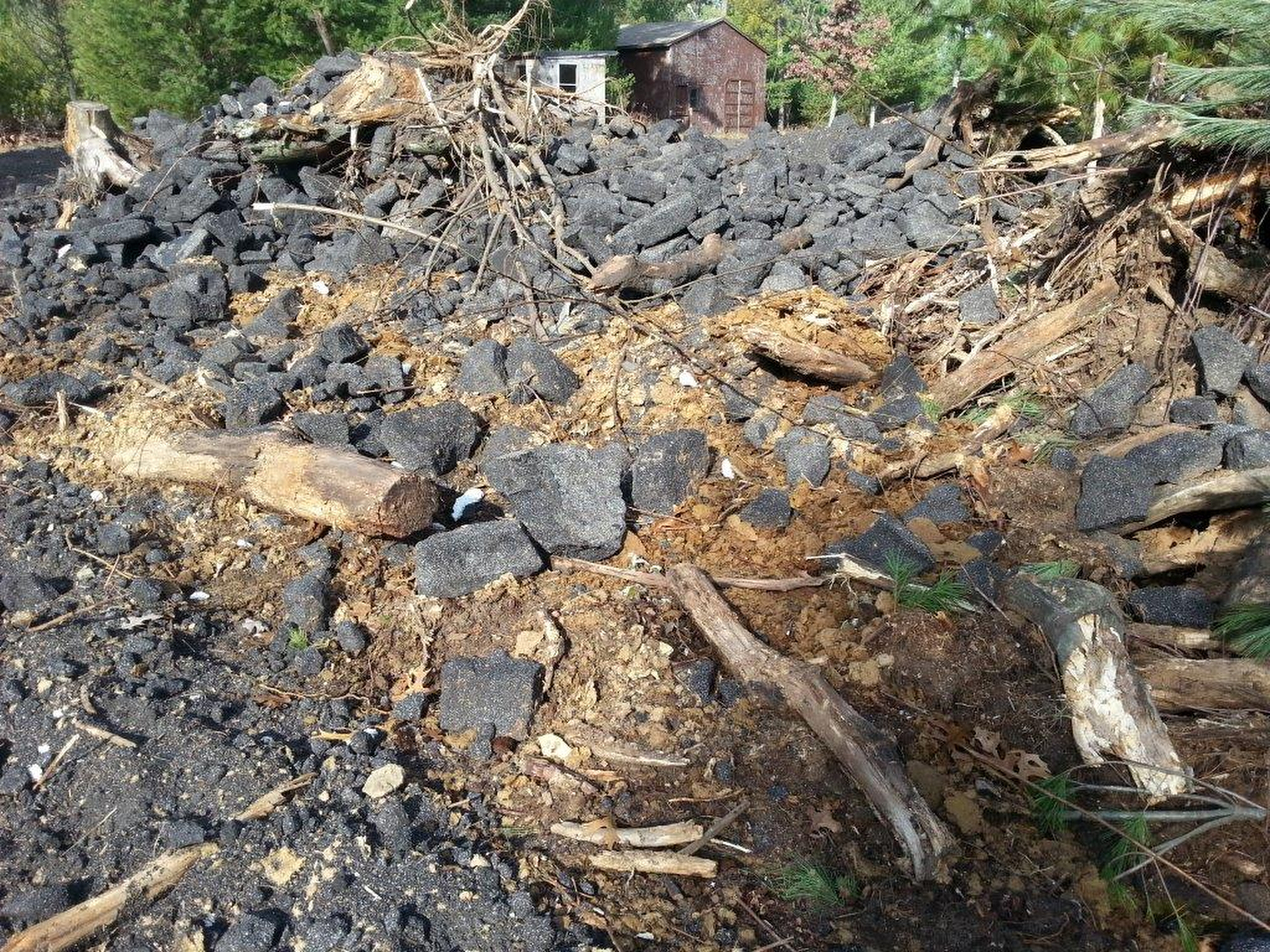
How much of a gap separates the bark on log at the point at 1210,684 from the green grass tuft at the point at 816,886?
1193mm

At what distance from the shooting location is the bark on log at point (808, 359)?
471 cm

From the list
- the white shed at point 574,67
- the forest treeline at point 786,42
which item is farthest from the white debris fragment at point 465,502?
the white shed at point 574,67

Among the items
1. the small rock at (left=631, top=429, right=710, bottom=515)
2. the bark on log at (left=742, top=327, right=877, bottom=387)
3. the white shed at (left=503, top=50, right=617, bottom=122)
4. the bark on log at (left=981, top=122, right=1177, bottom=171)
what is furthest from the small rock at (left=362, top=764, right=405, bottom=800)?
the white shed at (left=503, top=50, right=617, bottom=122)

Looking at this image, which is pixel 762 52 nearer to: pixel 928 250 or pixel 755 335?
pixel 928 250

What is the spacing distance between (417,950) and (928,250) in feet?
17.4

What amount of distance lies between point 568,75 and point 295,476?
54.7 feet

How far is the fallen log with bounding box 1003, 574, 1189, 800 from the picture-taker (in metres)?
2.59

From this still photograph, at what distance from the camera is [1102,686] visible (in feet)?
9.07

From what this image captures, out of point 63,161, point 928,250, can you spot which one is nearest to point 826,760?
point 928,250

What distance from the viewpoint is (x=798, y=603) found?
352 centimetres

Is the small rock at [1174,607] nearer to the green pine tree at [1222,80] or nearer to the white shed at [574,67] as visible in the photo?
the green pine tree at [1222,80]

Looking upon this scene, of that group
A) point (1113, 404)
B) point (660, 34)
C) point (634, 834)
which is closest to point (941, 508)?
point (1113, 404)

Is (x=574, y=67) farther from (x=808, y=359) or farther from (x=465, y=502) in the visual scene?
(x=465, y=502)

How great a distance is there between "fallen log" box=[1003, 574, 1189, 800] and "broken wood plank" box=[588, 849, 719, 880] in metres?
1.20
